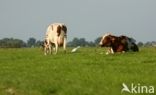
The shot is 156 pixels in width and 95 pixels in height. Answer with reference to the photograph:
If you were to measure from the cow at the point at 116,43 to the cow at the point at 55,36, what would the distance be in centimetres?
289

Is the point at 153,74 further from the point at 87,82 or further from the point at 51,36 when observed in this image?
the point at 51,36

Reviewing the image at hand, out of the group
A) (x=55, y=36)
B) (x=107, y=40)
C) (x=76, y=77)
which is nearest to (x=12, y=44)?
(x=55, y=36)

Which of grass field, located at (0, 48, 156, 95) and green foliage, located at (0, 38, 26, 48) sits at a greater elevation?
green foliage, located at (0, 38, 26, 48)

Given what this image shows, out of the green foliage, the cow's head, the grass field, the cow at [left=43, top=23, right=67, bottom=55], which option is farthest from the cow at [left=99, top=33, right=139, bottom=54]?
the green foliage

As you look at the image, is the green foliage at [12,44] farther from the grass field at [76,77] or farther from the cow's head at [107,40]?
the grass field at [76,77]

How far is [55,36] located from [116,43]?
4.57 metres

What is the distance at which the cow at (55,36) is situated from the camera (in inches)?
1407

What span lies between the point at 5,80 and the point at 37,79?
1.17m

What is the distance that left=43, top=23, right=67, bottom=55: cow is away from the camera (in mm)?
35750

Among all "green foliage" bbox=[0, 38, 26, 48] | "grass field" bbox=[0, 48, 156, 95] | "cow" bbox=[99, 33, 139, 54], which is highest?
"green foliage" bbox=[0, 38, 26, 48]

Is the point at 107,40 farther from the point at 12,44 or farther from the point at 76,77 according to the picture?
the point at 12,44

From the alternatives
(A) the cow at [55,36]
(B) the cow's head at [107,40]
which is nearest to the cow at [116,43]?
(B) the cow's head at [107,40]

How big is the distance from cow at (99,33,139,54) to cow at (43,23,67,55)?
9.49 feet

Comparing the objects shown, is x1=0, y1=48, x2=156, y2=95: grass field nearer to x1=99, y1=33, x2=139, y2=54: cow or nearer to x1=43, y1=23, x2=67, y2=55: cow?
x1=99, y1=33, x2=139, y2=54: cow
